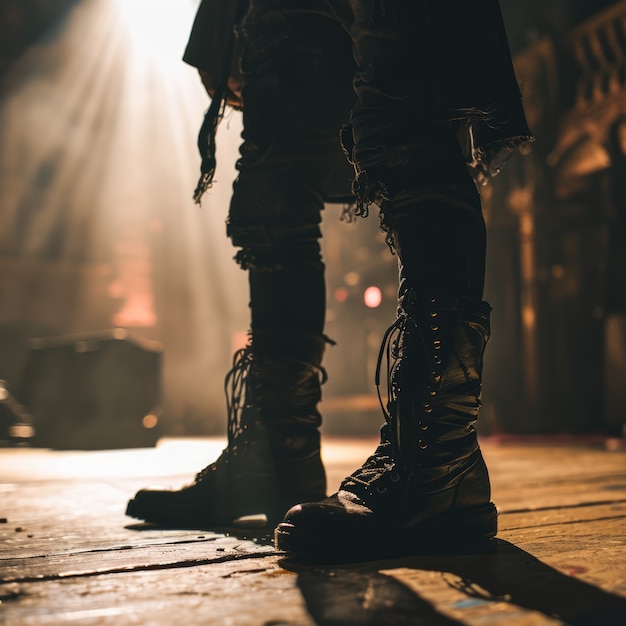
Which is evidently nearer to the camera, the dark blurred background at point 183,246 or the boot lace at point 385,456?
the boot lace at point 385,456

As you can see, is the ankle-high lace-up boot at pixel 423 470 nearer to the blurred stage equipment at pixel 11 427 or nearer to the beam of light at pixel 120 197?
the blurred stage equipment at pixel 11 427

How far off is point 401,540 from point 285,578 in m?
0.19

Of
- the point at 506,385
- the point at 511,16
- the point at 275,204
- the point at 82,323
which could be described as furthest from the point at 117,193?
the point at 275,204

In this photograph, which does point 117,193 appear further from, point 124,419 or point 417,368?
point 417,368

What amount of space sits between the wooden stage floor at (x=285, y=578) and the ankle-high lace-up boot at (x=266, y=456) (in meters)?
0.09

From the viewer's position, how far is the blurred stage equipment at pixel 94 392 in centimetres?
555

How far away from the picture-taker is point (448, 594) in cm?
71

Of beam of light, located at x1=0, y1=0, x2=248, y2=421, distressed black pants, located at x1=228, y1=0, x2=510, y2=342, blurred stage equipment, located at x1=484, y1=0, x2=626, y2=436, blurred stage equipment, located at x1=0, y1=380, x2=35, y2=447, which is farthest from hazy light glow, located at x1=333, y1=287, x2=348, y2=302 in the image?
distressed black pants, located at x1=228, y1=0, x2=510, y2=342

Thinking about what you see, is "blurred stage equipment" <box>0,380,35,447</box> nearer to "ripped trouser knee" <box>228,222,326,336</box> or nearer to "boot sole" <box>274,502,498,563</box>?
"ripped trouser knee" <box>228,222,326,336</box>

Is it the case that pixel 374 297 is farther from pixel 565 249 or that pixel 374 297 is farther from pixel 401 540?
pixel 401 540

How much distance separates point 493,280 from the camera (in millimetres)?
6066

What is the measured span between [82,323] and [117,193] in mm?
3290

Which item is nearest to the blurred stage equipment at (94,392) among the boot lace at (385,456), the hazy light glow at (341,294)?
the hazy light glow at (341,294)

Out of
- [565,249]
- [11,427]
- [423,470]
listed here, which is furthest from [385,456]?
[11,427]
